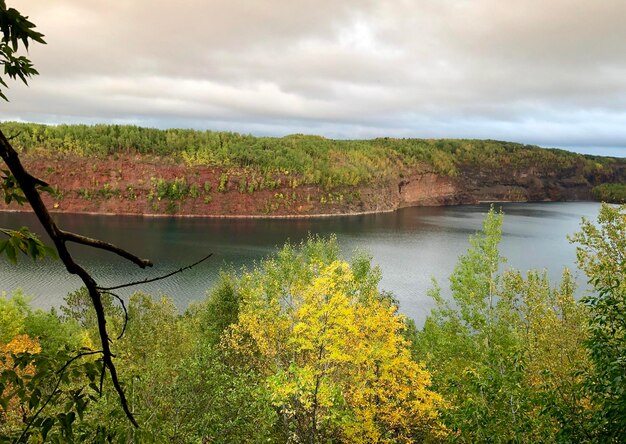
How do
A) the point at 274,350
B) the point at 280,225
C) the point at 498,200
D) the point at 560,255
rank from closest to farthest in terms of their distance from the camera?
1. the point at 274,350
2. the point at 560,255
3. the point at 280,225
4. the point at 498,200

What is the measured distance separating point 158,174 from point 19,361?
11742 cm

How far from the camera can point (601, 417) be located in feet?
19.7

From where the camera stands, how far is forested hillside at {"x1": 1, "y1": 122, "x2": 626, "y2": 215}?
107688mm

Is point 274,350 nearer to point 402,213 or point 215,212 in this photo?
point 215,212

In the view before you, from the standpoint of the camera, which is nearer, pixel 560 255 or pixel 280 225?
pixel 560 255

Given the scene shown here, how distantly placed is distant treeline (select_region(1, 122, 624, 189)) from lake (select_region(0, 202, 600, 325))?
21921mm

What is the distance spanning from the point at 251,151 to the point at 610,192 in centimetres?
13827

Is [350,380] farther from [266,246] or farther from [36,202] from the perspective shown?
[266,246]

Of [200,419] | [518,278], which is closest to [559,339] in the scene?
[518,278]

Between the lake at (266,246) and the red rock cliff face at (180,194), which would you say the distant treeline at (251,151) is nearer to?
the red rock cliff face at (180,194)

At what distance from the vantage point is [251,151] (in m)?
127

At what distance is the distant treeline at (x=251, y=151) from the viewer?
389 ft

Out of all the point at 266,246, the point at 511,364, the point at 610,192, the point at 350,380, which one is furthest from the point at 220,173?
the point at 610,192

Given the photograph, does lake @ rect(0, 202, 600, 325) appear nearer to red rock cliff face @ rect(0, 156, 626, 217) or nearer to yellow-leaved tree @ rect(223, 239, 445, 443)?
red rock cliff face @ rect(0, 156, 626, 217)
